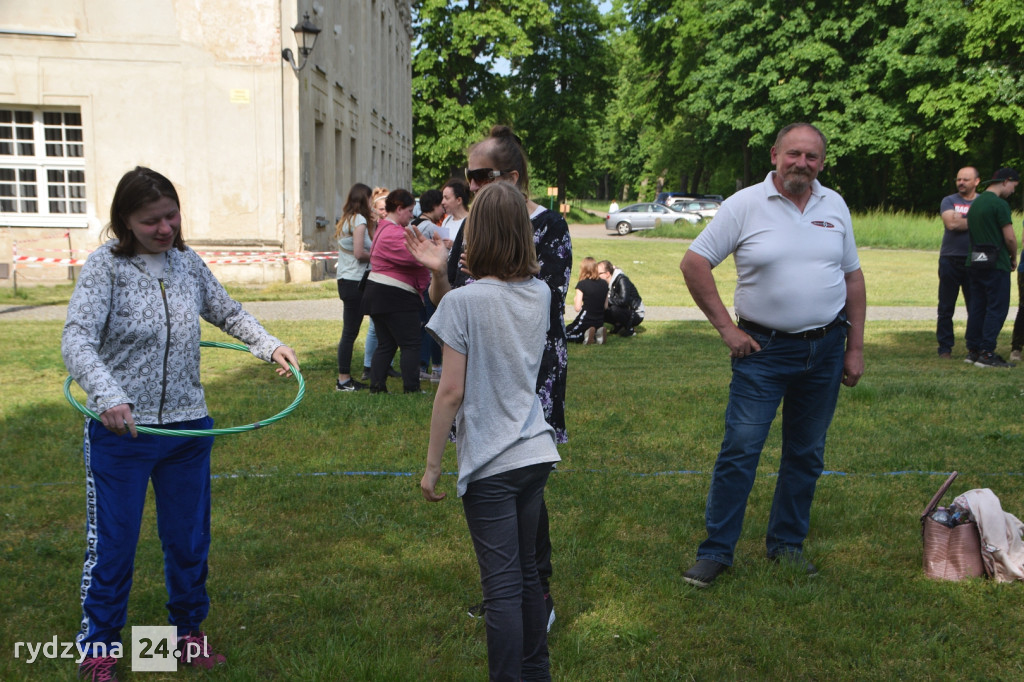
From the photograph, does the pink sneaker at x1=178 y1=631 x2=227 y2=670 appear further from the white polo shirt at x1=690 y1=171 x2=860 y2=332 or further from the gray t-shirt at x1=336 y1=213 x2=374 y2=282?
the gray t-shirt at x1=336 y1=213 x2=374 y2=282

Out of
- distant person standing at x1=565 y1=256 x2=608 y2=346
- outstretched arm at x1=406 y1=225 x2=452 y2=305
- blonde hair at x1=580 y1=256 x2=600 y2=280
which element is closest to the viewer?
outstretched arm at x1=406 y1=225 x2=452 y2=305

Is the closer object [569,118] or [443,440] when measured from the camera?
[443,440]

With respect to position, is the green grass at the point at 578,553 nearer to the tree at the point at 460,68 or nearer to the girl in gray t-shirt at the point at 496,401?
the girl in gray t-shirt at the point at 496,401

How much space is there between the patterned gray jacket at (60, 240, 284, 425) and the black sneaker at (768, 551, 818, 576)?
2871 mm

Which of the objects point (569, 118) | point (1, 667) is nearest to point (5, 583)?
point (1, 667)

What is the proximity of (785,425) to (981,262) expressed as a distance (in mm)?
6851

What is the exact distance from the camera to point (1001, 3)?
3491cm

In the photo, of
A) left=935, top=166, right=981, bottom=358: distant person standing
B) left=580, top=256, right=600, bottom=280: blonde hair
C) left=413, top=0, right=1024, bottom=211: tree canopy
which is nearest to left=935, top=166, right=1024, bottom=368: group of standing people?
left=935, top=166, right=981, bottom=358: distant person standing

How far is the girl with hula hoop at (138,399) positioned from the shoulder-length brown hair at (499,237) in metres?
0.97

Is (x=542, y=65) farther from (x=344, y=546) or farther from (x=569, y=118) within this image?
(x=344, y=546)

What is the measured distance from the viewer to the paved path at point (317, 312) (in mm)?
14523

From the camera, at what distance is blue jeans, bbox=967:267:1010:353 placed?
406 inches

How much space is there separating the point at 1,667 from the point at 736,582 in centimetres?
316

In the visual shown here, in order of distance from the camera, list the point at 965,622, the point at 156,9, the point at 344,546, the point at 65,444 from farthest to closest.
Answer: the point at 156,9 < the point at 65,444 < the point at 344,546 < the point at 965,622
